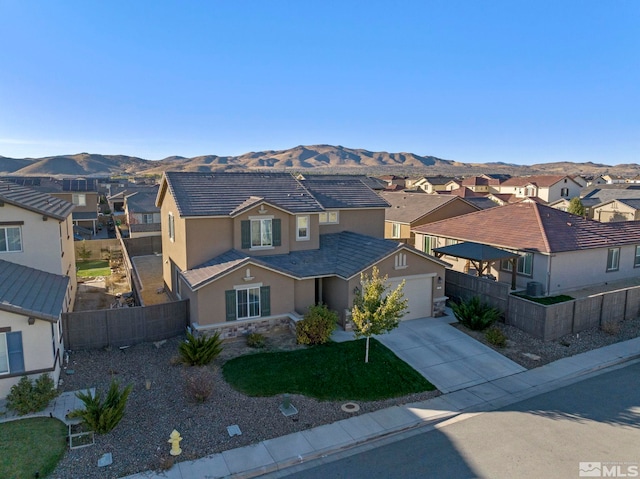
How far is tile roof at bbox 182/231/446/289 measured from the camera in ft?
59.3

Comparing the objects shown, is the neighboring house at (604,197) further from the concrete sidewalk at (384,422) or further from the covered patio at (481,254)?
the concrete sidewalk at (384,422)

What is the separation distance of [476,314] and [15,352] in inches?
686

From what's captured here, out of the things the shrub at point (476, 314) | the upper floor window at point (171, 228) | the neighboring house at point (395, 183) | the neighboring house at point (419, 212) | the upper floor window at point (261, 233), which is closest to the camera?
the shrub at point (476, 314)

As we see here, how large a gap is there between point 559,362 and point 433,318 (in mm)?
5741

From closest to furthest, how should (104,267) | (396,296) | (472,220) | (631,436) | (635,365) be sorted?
(631,436), (396,296), (635,365), (472,220), (104,267)

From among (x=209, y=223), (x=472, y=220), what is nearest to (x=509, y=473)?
(x=209, y=223)

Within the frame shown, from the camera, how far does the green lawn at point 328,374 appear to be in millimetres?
13961

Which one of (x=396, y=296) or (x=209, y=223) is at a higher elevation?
(x=209, y=223)

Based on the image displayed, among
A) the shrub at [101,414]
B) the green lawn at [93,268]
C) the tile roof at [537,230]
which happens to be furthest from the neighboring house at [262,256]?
the green lawn at [93,268]

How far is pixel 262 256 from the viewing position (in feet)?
67.6

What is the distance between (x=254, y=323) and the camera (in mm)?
18250

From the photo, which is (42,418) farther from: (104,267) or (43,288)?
(104,267)

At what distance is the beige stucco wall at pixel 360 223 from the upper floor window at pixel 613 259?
44.6ft

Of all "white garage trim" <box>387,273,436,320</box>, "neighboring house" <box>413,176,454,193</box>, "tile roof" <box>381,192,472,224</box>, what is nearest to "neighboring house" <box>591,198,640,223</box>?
"tile roof" <box>381,192,472,224</box>
